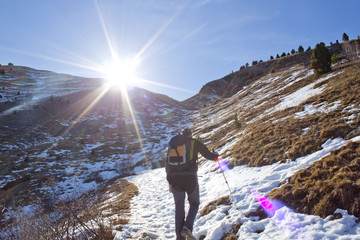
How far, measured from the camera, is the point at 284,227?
12.7ft

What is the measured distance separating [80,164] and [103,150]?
788cm

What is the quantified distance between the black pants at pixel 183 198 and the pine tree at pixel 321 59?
73.2 ft

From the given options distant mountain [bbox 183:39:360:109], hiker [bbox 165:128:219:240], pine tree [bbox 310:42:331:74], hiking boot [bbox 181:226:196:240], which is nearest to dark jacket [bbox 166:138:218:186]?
hiker [bbox 165:128:219:240]

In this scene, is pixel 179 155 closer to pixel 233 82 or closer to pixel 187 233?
pixel 187 233

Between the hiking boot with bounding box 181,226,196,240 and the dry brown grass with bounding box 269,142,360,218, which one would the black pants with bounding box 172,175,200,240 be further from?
the dry brown grass with bounding box 269,142,360,218

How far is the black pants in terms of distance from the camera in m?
4.30

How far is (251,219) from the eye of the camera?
470cm

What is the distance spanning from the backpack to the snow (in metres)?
2.19

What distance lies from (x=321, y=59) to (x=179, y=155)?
22333mm

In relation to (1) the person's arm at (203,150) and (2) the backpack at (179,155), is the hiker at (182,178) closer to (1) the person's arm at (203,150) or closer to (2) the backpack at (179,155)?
(2) the backpack at (179,155)

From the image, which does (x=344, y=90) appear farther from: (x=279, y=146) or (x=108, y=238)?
(x=108, y=238)

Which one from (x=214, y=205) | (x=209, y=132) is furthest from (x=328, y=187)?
(x=209, y=132)

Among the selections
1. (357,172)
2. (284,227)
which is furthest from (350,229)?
(357,172)

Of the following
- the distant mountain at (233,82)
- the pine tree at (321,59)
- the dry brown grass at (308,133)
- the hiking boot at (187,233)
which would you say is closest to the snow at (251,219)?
the dry brown grass at (308,133)
